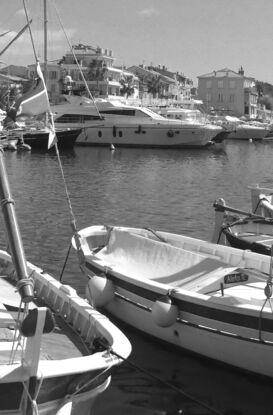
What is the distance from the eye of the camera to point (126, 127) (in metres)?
76.2

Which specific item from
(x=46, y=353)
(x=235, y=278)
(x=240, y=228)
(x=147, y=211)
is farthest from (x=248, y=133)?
(x=46, y=353)

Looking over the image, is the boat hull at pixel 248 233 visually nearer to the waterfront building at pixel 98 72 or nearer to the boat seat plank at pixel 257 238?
the boat seat plank at pixel 257 238

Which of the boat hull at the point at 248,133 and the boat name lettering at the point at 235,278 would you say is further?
the boat hull at the point at 248,133

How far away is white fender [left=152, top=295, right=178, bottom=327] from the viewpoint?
10.8m

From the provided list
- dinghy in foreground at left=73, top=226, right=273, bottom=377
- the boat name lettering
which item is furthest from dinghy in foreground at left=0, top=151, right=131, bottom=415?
the boat name lettering

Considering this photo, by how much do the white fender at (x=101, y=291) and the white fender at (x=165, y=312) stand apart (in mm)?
1482

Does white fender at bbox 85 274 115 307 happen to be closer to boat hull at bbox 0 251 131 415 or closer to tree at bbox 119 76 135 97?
boat hull at bbox 0 251 131 415

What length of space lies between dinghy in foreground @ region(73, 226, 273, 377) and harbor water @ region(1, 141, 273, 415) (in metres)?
0.37

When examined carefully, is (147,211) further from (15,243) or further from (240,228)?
(15,243)

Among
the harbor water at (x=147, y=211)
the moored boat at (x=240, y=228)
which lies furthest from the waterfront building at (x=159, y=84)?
the moored boat at (x=240, y=228)

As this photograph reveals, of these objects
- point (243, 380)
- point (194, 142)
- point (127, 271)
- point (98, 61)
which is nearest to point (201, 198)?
point (127, 271)

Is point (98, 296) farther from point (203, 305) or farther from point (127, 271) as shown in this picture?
point (203, 305)

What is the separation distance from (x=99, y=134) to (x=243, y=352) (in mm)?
67761

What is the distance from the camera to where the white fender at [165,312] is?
10.8 m
